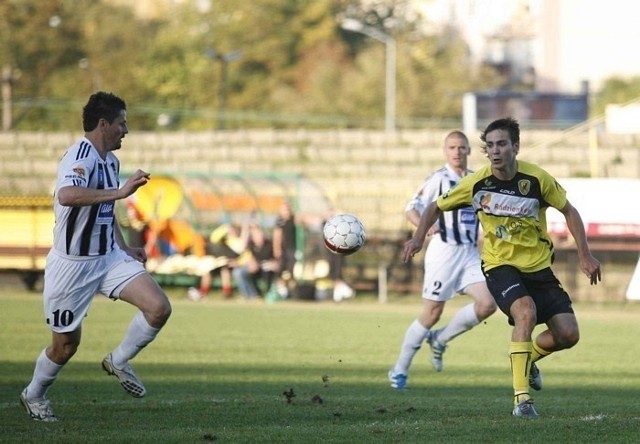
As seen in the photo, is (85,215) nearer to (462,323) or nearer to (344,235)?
(344,235)

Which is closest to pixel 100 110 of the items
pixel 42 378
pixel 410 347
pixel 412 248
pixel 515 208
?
pixel 42 378

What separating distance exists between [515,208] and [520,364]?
1057 mm

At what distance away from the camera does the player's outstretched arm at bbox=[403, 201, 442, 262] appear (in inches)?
369

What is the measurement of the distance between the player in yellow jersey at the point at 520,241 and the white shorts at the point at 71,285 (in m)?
2.47

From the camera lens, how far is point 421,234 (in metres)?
9.47

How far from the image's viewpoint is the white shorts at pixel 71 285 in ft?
29.5

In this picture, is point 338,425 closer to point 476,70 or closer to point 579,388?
point 579,388

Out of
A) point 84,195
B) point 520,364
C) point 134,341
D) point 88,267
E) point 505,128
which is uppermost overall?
point 505,128

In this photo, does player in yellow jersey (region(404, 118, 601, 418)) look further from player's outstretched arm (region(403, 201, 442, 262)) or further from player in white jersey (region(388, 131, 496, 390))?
player in white jersey (region(388, 131, 496, 390))

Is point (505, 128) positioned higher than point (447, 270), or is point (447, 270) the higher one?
point (505, 128)

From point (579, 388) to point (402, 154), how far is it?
76.2 feet

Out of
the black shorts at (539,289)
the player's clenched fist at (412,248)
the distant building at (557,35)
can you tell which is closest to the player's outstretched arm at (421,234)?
the player's clenched fist at (412,248)

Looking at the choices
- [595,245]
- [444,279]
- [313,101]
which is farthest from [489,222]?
[313,101]

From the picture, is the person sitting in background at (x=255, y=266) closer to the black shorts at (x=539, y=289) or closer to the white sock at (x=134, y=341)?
the white sock at (x=134, y=341)
